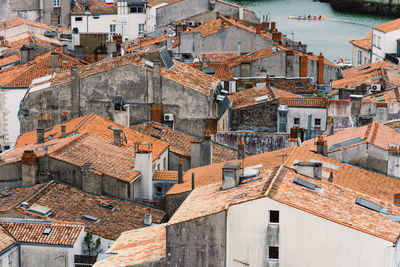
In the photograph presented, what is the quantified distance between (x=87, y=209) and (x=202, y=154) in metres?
7.79

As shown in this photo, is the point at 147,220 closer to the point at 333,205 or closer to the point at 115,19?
the point at 333,205

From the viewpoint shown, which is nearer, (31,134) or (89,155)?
(89,155)

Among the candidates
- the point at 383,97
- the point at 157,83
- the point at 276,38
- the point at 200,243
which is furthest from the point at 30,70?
the point at 200,243

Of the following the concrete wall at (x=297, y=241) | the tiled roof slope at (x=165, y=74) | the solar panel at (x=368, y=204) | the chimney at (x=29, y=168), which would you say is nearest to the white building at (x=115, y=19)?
the tiled roof slope at (x=165, y=74)

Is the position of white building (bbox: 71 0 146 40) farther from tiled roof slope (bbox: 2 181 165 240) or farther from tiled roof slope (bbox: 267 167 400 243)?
tiled roof slope (bbox: 267 167 400 243)

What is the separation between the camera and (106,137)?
124 feet

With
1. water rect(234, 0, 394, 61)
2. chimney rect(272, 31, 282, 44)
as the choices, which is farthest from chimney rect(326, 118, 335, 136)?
water rect(234, 0, 394, 61)

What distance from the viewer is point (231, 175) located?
26.2m

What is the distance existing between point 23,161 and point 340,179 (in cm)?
973

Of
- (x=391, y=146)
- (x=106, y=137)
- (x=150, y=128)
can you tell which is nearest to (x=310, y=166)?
(x=391, y=146)

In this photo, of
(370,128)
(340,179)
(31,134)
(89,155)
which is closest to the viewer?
(340,179)

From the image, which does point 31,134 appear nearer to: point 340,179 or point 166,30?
point 340,179

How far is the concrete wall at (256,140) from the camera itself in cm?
4166

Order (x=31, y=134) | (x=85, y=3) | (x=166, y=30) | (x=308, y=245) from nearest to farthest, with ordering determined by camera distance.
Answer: (x=308, y=245) → (x=31, y=134) → (x=166, y=30) → (x=85, y=3)
